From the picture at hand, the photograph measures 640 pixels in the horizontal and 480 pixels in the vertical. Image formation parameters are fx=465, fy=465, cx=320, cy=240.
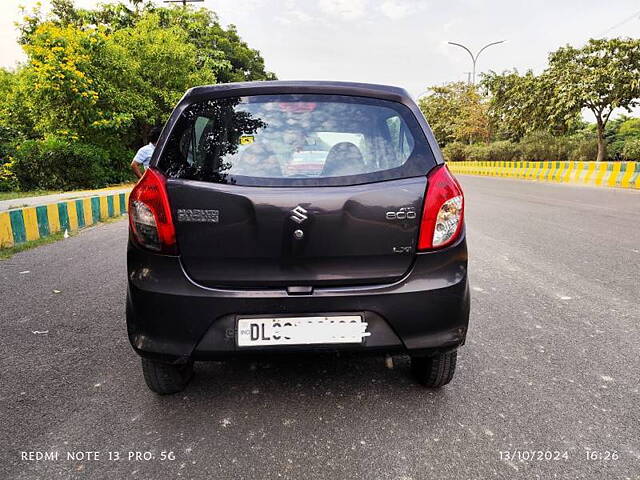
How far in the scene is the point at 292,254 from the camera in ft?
6.51

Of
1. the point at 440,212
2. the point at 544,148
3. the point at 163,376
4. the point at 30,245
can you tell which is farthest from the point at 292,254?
the point at 544,148

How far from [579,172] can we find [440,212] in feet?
60.1

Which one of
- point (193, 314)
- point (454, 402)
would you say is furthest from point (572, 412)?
point (193, 314)

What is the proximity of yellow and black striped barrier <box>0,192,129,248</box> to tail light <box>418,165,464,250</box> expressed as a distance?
6181 mm

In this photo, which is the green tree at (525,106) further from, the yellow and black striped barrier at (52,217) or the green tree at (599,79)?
the yellow and black striped barrier at (52,217)

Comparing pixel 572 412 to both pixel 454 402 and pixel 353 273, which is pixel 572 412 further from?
pixel 353 273

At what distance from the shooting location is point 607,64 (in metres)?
23.2

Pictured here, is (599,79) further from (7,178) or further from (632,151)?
(7,178)

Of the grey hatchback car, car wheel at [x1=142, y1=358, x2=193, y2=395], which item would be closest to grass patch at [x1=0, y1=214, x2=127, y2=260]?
car wheel at [x1=142, y1=358, x2=193, y2=395]

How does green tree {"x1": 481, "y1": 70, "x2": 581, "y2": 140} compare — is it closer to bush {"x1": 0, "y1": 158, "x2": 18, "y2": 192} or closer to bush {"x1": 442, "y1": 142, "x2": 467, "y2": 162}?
bush {"x1": 442, "y1": 142, "x2": 467, "y2": 162}

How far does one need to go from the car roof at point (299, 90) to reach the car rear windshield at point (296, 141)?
0.08 feet

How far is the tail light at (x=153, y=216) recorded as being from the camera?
6.56ft

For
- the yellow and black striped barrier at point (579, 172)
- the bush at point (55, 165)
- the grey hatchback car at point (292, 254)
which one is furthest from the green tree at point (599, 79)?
the grey hatchback car at point (292, 254)

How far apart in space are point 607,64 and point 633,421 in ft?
87.0
